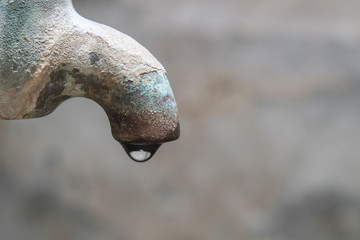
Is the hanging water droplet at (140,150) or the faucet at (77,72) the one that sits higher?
the faucet at (77,72)

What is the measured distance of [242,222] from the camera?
3.02 feet

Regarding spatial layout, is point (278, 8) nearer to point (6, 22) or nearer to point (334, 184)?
point (334, 184)

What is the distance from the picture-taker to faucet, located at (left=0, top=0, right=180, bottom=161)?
38 centimetres

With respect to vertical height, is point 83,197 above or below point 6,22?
above

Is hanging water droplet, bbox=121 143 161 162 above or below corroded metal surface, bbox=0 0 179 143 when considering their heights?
below

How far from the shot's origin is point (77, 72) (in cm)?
40

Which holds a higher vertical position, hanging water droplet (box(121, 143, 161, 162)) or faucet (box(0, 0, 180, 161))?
faucet (box(0, 0, 180, 161))

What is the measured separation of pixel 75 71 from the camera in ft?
1.30

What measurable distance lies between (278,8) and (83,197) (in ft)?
1.72

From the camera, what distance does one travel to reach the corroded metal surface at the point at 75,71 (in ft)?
1.26

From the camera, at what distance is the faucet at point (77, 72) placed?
0.38 meters

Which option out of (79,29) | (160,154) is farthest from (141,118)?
(160,154)

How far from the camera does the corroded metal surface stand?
38 centimetres

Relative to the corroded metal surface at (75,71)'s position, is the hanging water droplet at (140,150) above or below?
below
